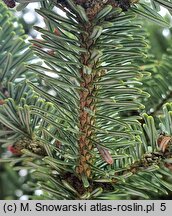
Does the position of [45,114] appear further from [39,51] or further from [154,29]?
[154,29]

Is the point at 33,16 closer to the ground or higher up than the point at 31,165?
higher up

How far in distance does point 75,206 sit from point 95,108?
10 cm

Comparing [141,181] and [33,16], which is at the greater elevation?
[33,16]

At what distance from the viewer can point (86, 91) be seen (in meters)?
0.38

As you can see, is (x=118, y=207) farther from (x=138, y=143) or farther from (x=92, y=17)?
(x=92, y=17)

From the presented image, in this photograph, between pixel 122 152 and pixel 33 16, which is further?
pixel 33 16

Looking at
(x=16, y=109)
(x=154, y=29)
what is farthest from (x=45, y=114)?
(x=154, y=29)

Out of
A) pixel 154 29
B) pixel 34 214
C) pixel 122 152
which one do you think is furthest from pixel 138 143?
pixel 154 29

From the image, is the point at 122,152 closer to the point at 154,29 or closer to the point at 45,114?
the point at 45,114

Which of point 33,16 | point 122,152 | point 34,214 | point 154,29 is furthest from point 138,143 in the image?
point 33,16

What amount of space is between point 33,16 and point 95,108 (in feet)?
1.73

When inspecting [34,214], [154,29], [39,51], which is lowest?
[34,214]

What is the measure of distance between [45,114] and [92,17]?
0.12 m

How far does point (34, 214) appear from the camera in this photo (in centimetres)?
43
